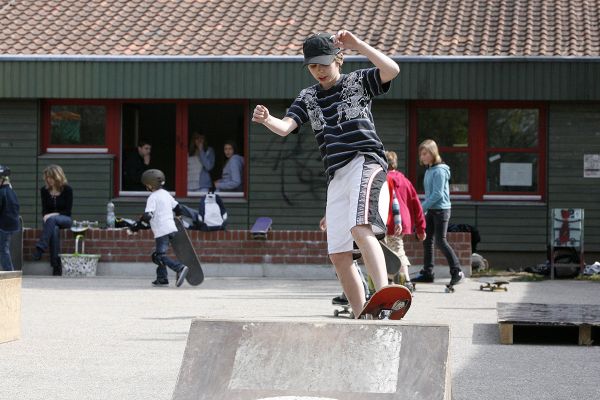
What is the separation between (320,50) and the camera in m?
8.46

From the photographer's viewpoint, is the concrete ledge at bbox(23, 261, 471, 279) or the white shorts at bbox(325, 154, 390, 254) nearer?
the white shorts at bbox(325, 154, 390, 254)

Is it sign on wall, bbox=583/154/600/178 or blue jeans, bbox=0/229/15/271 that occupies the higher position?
sign on wall, bbox=583/154/600/178

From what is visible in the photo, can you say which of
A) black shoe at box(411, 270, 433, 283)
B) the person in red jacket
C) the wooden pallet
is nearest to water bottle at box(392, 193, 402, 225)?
the person in red jacket

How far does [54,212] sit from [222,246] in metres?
2.71

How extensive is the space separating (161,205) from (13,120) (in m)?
7.34

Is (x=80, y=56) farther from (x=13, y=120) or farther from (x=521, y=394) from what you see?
(x=521, y=394)

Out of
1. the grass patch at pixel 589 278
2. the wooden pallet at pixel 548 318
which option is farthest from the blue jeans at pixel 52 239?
the wooden pallet at pixel 548 318

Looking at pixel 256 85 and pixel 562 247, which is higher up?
pixel 256 85

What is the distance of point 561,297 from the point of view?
16.2 m

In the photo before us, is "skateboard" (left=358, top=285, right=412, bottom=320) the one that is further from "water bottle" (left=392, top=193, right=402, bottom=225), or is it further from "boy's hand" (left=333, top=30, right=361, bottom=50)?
"water bottle" (left=392, top=193, right=402, bottom=225)

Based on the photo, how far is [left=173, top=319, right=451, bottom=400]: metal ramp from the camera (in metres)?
6.47

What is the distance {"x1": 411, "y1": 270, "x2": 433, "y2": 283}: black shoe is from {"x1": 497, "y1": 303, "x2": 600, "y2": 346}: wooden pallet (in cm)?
626

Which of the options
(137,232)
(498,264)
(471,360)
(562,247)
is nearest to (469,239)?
(562,247)

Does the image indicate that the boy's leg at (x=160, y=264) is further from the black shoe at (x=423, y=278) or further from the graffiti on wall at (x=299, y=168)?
the graffiti on wall at (x=299, y=168)
